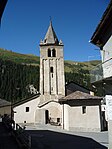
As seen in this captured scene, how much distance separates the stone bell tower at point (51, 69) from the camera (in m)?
38.8

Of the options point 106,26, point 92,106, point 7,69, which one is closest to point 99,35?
point 106,26

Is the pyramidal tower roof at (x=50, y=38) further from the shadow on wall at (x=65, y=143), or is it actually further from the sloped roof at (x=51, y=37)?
the shadow on wall at (x=65, y=143)

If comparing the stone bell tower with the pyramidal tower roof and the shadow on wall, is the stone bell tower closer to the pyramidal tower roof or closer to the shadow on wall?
the pyramidal tower roof

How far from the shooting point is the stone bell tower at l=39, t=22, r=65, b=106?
3884 centimetres

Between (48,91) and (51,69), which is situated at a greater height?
(51,69)

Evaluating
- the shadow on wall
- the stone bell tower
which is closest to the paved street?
the shadow on wall

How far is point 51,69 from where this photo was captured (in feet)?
133

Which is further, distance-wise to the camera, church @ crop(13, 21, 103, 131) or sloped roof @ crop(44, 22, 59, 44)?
sloped roof @ crop(44, 22, 59, 44)

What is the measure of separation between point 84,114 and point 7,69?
75620mm

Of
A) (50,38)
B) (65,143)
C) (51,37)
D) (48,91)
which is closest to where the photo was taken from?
(65,143)

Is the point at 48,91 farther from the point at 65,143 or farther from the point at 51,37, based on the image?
the point at 65,143

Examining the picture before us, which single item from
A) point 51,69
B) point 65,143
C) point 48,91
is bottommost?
point 65,143

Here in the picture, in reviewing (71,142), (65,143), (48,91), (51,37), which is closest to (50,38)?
(51,37)

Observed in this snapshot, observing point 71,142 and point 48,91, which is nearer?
point 71,142
